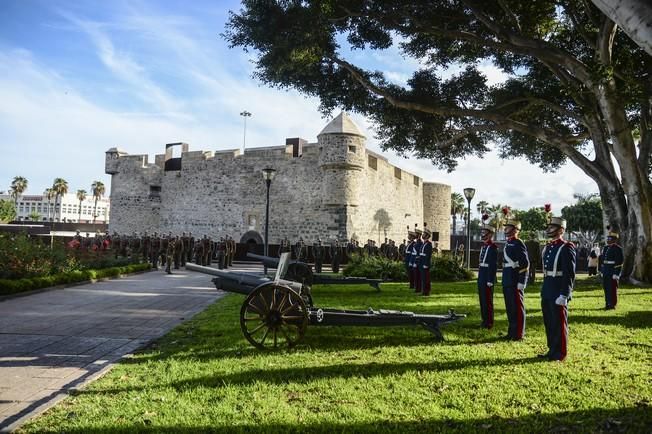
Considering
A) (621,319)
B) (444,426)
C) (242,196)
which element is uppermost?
(242,196)

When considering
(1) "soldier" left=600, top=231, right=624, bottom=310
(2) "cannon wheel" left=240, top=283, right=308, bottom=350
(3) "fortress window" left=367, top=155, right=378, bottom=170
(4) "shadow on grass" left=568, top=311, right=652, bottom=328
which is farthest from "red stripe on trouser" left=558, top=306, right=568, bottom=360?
(3) "fortress window" left=367, top=155, right=378, bottom=170

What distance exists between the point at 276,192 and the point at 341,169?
482cm

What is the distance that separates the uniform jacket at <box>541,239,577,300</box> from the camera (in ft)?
17.5

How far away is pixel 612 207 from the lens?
542 inches

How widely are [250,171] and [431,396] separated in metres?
25.2

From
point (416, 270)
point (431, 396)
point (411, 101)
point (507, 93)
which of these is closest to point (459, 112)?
point (411, 101)

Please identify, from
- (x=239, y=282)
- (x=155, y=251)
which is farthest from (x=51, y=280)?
(x=155, y=251)

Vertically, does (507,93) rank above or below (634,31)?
above

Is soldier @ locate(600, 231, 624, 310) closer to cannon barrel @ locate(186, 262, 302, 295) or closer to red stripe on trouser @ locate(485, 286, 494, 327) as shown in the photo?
red stripe on trouser @ locate(485, 286, 494, 327)

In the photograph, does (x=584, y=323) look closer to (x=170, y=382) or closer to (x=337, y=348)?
(x=337, y=348)

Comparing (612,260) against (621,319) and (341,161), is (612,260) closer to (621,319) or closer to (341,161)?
(621,319)

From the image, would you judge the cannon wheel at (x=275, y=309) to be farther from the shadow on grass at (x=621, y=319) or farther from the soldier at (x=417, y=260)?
the soldier at (x=417, y=260)

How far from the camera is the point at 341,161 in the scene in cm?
2419

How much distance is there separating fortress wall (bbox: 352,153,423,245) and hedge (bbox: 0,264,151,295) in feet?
45.0
